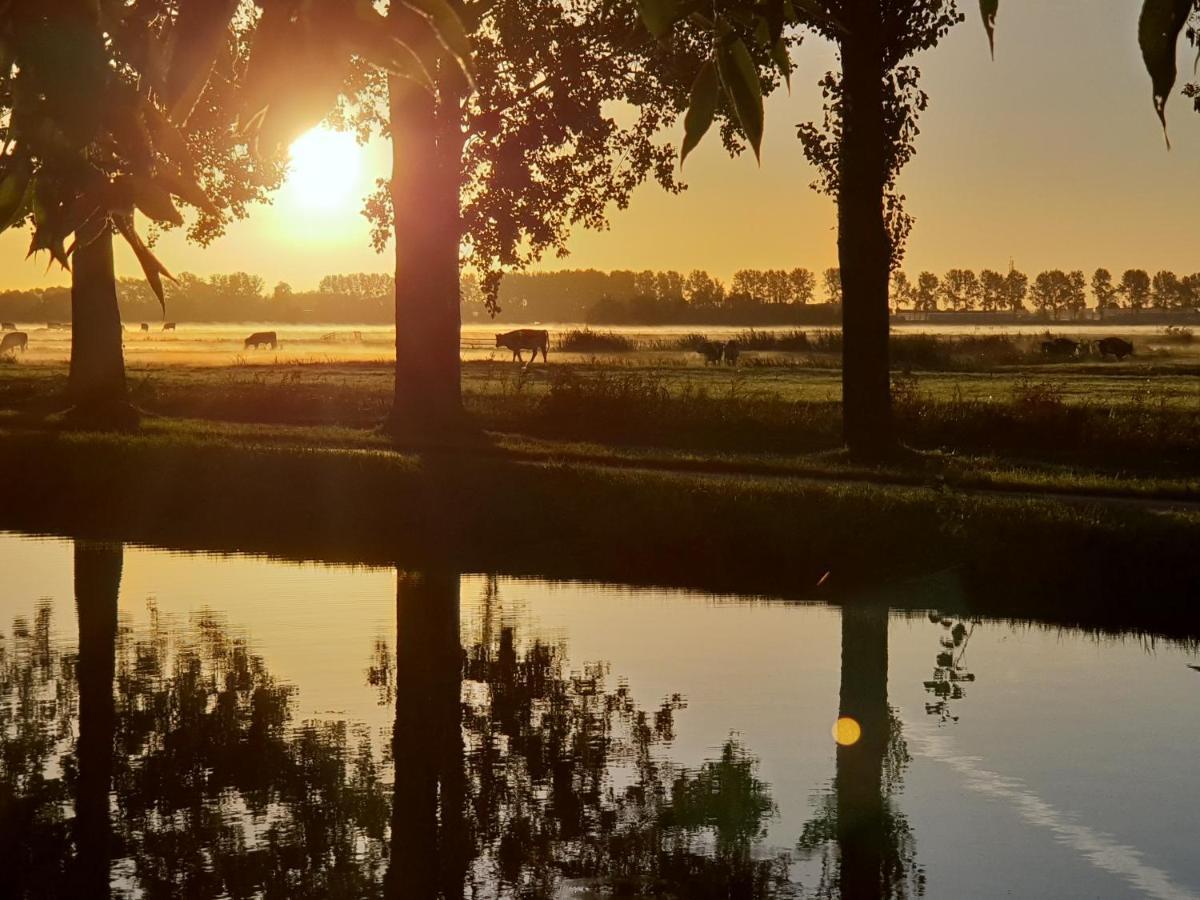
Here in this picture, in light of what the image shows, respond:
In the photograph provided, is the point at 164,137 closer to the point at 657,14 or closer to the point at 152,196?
the point at 152,196

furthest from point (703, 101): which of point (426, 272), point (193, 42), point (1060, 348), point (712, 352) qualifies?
point (1060, 348)

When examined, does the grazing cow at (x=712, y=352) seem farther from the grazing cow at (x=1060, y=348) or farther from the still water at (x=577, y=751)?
the still water at (x=577, y=751)

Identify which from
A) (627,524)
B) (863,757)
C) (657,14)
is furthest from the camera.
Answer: (627,524)

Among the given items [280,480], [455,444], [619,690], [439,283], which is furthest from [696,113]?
[439,283]

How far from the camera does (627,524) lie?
17984 millimetres

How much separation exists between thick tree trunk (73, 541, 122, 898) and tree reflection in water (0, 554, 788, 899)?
2 centimetres

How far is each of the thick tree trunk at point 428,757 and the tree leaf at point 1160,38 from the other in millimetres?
5155

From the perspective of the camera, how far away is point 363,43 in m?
3.54

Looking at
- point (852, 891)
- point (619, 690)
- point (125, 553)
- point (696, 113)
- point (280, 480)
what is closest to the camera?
point (696, 113)

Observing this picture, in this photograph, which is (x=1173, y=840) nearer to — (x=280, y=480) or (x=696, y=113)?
(x=696, y=113)

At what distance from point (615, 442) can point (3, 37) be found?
25.1 m

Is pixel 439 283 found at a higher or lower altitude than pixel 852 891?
higher

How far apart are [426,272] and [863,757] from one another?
1935 centimetres

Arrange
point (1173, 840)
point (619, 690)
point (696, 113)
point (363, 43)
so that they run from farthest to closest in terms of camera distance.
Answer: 1. point (619, 690)
2. point (1173, 840)
3. point (696, 113)
4. point (363, 43)
